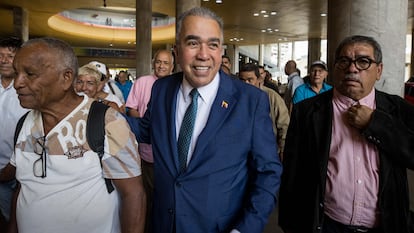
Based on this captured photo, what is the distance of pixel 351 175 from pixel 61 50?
1.50 meters

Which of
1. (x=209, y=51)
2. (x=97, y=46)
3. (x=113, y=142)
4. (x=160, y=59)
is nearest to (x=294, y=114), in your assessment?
(x=209, y=51)

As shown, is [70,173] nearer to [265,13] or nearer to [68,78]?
[68,78]

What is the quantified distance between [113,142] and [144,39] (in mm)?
14726

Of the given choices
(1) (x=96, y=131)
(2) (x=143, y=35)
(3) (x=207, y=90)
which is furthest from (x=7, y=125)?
(2) (x=143, y=35)

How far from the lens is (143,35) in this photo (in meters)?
15.8

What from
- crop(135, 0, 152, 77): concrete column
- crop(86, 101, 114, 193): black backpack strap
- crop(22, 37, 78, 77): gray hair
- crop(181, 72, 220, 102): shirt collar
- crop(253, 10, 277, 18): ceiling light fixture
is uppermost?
crop(253, 10, 277, 18): ceiling light fixture

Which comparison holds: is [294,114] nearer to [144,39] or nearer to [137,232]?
[137,232]

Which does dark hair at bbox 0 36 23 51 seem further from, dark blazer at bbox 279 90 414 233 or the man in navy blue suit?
dark blazer at bbox 279 90 414 233

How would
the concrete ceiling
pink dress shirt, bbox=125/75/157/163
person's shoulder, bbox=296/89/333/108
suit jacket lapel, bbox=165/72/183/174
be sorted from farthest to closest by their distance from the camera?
the concrete ceiling < pink dress shirt, bbox=125/75/157/163 < person's shoulder, bbox=296/89/333/108 < suit jacket lapel, bbox=165/72/183/174

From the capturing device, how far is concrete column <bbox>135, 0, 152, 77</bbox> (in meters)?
15.1

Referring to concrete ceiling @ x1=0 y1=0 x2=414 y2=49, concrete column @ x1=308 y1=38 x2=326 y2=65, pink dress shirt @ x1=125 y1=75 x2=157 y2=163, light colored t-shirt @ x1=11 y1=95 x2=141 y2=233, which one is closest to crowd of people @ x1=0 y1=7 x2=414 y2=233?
light colored t-shirt @ x1=11 y1=95 x2=141 y2=233

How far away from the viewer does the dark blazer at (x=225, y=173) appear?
165 centimetres

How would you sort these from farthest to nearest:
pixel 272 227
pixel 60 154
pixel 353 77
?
pixel 272 227
pixel 353 77
pixel 60 154

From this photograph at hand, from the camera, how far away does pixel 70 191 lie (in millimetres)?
1614
